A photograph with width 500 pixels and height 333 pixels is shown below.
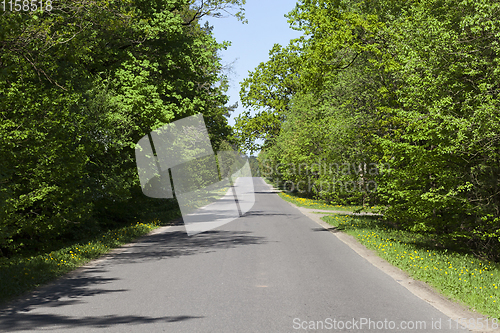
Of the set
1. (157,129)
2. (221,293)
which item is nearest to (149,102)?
(157,129)

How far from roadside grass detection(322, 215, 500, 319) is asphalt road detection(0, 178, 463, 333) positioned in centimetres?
72

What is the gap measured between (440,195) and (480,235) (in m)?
1.60

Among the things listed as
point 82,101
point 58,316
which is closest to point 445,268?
point 58,316

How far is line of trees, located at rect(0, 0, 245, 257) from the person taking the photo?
12.0 metres

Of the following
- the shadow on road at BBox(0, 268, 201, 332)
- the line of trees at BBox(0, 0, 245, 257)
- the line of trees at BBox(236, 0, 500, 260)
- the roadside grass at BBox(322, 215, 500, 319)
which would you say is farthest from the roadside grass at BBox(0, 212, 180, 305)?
the line of trees at BBox(236, 0, 500, 260)

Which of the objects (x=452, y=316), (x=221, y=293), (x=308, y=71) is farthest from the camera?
(x=308, y=71)

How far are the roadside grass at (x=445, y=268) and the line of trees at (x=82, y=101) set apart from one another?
360 inches

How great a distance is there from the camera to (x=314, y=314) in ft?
21.8

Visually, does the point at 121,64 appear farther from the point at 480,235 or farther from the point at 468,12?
the point at 480,235

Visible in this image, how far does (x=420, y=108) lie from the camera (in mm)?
13352

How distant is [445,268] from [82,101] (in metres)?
13.9

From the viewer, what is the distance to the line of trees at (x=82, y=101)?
39.4ft

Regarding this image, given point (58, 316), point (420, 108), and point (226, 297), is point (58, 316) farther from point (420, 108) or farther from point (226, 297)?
point (420, 108)

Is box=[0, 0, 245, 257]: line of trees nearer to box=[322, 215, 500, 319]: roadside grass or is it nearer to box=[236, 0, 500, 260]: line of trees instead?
box=[236, 0, 500, 260]: line of trees
